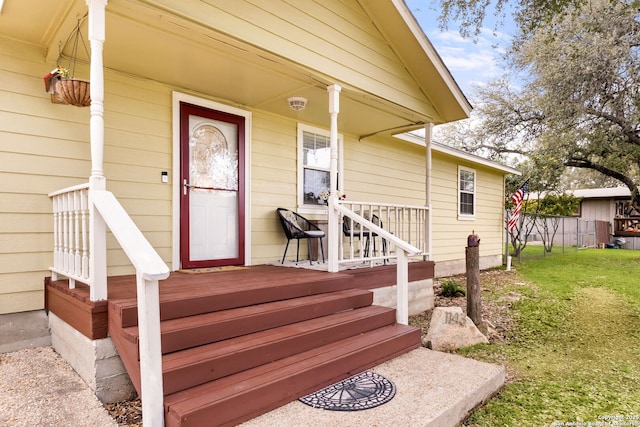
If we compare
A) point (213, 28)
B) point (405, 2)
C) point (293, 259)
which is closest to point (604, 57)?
point (405, 2)

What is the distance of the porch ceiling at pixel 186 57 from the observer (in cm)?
302

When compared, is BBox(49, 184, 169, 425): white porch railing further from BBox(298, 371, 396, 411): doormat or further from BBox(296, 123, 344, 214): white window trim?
BBox(296, 123, 344, 214): white window trim

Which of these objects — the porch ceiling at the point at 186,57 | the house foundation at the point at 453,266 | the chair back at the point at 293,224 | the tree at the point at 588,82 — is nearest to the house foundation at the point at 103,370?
the porch ceiling at the point at 186,57

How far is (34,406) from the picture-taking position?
7.74 ft

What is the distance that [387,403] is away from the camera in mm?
2410

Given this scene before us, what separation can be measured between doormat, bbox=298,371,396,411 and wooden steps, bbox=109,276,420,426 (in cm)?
6

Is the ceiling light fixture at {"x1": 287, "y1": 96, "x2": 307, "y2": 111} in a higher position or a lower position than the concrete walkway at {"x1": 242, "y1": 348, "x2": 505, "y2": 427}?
higher

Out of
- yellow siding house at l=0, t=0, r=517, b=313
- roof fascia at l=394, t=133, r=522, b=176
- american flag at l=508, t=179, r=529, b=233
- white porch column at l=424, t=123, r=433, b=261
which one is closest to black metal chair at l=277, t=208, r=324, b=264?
yellow siding house at l=0, t=0, r=517, b=313

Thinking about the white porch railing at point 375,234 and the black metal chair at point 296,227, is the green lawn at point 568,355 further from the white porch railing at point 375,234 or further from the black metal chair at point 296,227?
the black metal chair at point 296,227

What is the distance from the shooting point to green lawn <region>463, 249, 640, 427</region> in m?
2.69

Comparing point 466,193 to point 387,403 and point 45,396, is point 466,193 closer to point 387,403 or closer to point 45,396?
point 387,403

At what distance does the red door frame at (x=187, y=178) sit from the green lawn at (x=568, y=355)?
3.01m

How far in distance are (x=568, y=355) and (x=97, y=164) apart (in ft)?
15.3

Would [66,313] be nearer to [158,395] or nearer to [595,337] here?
[158,395]
